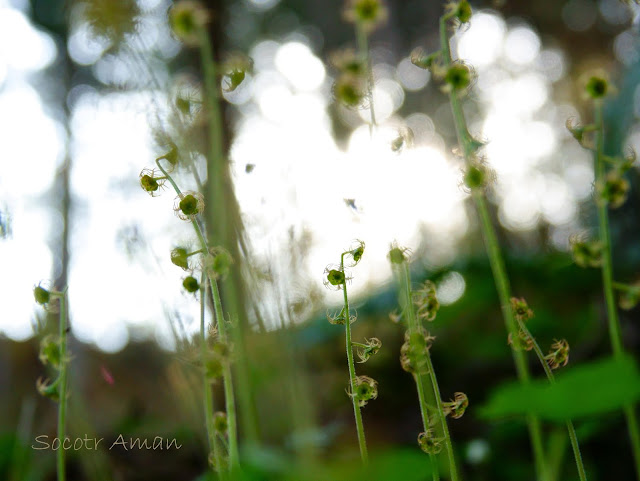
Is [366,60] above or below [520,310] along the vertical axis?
above

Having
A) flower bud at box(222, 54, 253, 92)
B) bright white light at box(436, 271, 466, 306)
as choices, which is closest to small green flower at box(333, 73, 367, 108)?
flower bud at box(222, 54, 253, 92)

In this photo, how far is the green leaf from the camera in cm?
61

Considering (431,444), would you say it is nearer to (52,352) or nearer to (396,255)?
(396,255)

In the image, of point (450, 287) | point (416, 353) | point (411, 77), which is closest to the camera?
point (416, 353)

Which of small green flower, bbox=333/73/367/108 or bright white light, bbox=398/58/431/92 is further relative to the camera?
bright white light, bbox=398/58/431/92

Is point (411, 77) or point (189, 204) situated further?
point (411, 77)

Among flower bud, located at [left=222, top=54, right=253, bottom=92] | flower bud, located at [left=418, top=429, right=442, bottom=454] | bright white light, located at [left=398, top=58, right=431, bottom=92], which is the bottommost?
flower bud, located at [left=418, top=429, right=442, bottom=454]

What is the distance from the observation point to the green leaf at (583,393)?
608 millimetres

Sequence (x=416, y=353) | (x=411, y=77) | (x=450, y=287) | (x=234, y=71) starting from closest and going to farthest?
(x=416, y=353) → (x=234, y=71) → (x=450, y=287) → (x=411, y=77)

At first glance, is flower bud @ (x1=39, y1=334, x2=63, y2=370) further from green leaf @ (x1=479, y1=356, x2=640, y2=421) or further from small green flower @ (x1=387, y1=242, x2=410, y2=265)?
green leaf @ (x1=479, y1=356, x2=640, y2=421)

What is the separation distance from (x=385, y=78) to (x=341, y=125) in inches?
46.9

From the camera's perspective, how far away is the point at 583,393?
0.63 m

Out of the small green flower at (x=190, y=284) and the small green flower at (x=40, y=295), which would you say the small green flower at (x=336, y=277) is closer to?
the small green flower at (x=190, y=284)

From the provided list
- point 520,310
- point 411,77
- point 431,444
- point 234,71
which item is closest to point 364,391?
point 431,444
